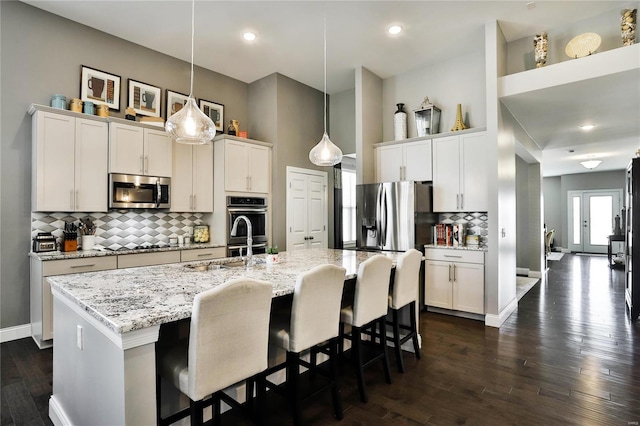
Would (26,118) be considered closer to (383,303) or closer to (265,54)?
(265,54)

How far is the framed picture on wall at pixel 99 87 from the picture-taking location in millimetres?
4008

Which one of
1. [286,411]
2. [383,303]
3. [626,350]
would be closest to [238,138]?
[383,303]

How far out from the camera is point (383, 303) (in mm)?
2656

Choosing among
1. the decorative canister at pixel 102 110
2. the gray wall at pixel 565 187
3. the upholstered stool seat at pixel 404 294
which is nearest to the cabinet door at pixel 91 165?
the decorative canister at pixel 102 110

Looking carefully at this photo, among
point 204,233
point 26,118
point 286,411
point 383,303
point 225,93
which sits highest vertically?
point 225,93

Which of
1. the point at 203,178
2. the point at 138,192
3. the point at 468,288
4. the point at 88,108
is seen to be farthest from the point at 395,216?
the point at 88,108

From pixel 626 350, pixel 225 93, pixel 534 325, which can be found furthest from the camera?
pixel 225 93

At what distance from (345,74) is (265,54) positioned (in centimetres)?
138

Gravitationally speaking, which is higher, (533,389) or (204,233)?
(204,233)

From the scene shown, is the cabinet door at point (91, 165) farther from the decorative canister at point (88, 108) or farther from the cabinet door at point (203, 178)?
the cabinet door at point (203, 178)

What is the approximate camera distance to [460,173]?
15.0 ft

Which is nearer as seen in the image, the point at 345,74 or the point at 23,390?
→ the point at 23,390

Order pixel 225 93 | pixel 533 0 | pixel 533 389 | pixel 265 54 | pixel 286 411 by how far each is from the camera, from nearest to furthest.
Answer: pixel 286 411
pixel 533 389
pixel 533 0
pixel 265 54
pixel 225 93

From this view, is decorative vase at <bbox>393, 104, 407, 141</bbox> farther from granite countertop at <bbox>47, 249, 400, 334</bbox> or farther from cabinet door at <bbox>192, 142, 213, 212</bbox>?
granite countertop at <bbox>47, 249, 400, 334</bbox>
